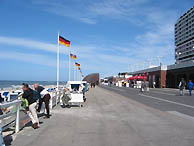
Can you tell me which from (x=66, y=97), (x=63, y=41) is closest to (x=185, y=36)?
(x=63, y=41)

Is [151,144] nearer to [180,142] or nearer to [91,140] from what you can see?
[180,142]

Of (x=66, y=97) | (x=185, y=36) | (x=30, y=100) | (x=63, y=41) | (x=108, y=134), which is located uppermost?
(x=185, y=36)

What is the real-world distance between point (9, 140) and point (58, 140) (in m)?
1.42

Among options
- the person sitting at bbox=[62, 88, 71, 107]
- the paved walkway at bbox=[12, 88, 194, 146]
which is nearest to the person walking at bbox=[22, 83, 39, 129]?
the paved walkway at bbox=[12, 88, 194, 146]

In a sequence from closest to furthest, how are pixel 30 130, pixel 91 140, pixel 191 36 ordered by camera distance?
pixel 91 140 < pixel 30 130 < pixel 191 36

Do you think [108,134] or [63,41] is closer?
[108,134]

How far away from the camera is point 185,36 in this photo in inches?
5118

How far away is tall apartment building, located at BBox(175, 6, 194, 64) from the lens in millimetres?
120537

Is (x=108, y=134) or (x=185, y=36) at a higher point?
(x=185, y=36)

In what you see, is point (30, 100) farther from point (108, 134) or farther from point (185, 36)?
point (185, 36)

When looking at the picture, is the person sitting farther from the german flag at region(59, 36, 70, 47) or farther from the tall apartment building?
the tall apartment building

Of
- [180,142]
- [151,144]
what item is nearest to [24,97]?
[151,144]

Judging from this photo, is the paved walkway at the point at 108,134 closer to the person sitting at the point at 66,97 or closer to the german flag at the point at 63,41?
the person sitting at the point at 66,97

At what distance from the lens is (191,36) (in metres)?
122
